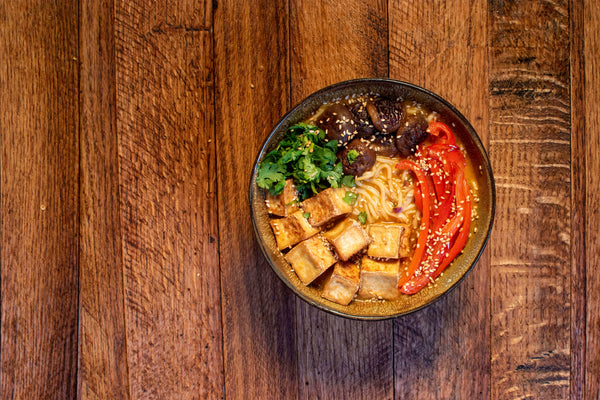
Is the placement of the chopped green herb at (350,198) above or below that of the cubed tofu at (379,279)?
above

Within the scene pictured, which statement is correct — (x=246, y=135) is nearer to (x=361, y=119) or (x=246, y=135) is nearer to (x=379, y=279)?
(x=361, y=119)

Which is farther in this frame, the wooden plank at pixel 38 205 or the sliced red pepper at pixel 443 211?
the wooden plank at pixel 38 205

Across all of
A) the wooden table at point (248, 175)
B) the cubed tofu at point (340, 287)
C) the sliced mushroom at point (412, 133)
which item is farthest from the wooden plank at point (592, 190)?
the cubed tofu at point (340, 287)

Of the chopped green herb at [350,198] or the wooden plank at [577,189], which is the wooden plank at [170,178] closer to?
the chopped green herb at [350,198]

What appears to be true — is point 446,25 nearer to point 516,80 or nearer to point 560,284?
point 516,80

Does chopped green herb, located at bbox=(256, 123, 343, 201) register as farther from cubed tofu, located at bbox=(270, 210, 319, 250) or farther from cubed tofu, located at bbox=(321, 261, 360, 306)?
cubed tofu, located at bbox=(321, 261, 360, 306)
